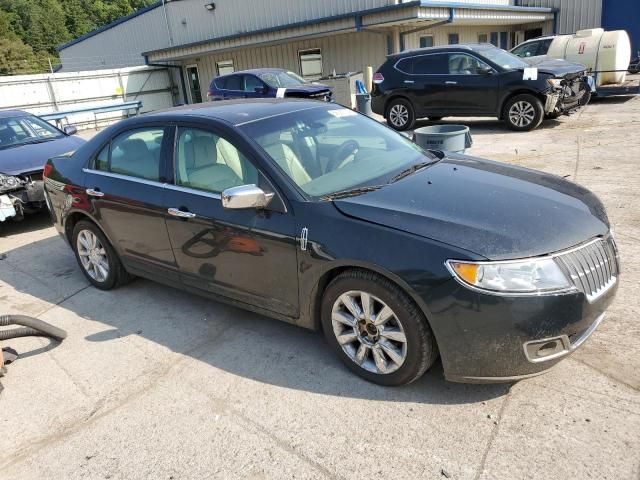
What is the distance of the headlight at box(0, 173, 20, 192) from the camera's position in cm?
658

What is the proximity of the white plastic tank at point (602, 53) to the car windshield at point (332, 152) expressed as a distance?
1302cm

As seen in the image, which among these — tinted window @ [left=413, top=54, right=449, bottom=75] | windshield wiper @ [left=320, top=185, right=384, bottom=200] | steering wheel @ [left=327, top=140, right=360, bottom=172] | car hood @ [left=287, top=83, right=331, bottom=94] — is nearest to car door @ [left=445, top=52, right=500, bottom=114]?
tinted window @ [left=413, top=54, right=449, bottom=75]

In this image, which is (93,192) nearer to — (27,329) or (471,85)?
(27,329)

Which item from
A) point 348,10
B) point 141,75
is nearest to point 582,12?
point 348,10

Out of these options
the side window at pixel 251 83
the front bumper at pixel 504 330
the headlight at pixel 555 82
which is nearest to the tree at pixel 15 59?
the side window at pixel 251 83

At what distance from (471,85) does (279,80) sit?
546 centimetres

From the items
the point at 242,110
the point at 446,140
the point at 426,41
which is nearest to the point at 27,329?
the point at 242,110

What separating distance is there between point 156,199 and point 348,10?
17506 millimetres

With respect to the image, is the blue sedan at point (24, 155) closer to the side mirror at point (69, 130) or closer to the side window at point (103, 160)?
the side mirror at point (69, 130)

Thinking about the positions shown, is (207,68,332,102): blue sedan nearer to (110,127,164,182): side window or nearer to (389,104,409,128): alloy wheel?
(389,104,409,128): alloy wheel

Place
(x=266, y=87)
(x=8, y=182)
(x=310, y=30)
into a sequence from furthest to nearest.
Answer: (x=310, y=30) → (x=266, y=87) → (x=8, y=182)

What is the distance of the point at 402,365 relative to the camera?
292 centimetres

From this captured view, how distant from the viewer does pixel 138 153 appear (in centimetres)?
427

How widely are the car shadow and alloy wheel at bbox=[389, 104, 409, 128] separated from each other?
8.82 metres
